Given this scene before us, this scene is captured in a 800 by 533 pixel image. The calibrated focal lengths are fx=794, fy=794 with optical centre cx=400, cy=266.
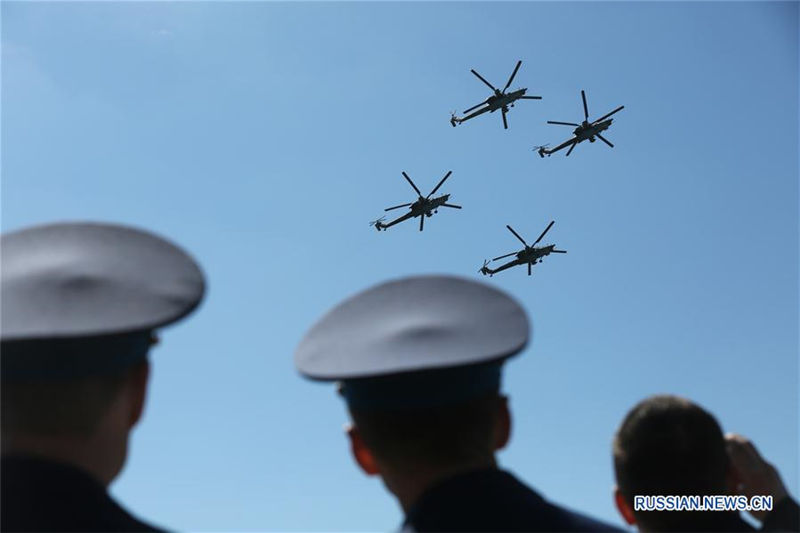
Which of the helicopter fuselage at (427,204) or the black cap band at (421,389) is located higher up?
the helicopter fuselage at (427,204)

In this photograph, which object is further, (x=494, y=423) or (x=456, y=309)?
(x=456, y=309)

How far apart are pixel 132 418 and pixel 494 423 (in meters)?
1.31

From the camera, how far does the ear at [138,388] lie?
275 centimetres

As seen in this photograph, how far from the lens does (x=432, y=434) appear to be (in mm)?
2842

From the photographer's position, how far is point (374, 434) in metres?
2.93

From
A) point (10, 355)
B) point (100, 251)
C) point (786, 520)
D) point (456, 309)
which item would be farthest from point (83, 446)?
point (786, 520)

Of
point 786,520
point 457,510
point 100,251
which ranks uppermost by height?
point 100,251

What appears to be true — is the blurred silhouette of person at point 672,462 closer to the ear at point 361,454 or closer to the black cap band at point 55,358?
the ear at point 361,454

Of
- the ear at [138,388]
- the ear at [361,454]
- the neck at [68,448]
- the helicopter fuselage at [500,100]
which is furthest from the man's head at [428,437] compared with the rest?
the helicopter fuselage at [500,100]

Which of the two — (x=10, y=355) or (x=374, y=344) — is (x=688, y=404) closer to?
(x=374, y=344)

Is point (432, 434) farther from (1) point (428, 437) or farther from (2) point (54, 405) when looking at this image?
(2) point (54, 405)

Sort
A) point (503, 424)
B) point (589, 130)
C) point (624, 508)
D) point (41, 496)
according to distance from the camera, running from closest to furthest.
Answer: point (41, 496), point (503, 424), point (624, 508), point (589, 130)

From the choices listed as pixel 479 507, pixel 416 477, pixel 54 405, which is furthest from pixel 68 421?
pixel 479 507

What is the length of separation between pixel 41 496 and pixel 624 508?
249cm
